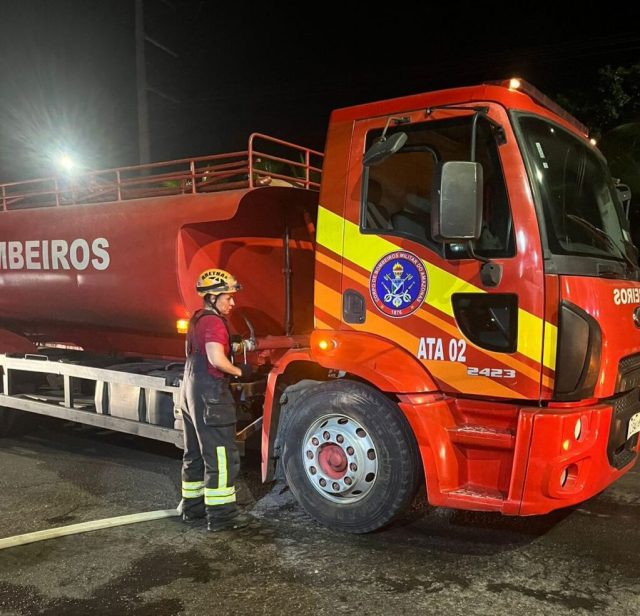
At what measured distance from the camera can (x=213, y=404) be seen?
394cm

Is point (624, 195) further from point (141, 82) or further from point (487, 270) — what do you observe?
point (141, 82)

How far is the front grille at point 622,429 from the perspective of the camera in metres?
3.43

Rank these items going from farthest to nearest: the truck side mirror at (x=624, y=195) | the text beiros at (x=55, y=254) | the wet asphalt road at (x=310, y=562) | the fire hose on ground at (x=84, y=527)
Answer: the text beiros at (x=55, y=254)
the truck side mirror at (x=624, y=195)
the fire hose on ground at (x=84, y=527)
the wet asphalt road at (x=310, y=562)

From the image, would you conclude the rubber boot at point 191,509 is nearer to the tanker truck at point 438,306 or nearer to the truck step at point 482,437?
the tanker truck at point 438,306

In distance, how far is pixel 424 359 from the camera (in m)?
3.53

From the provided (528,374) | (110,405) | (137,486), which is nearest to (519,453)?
(528,374)

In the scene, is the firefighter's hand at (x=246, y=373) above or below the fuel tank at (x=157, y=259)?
below

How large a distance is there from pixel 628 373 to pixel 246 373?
8.24 feet

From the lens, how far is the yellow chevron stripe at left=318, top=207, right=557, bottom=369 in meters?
3.20

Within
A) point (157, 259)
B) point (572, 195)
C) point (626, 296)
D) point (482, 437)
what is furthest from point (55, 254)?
point (626, 296)

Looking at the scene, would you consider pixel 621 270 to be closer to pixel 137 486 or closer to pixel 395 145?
pixel 395 145

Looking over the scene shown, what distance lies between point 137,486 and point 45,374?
1789 mm

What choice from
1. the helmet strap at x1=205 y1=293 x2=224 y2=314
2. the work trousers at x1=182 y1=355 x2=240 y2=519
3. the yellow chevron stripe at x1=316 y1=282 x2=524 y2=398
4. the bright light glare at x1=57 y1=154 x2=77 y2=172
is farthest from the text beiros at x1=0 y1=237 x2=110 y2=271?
the bright light glare at x1=57 y1=154 x2=77 y2=172

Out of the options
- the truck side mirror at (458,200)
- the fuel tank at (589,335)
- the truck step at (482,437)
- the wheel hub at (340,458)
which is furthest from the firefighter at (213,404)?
the fuel tank at (589,335)
